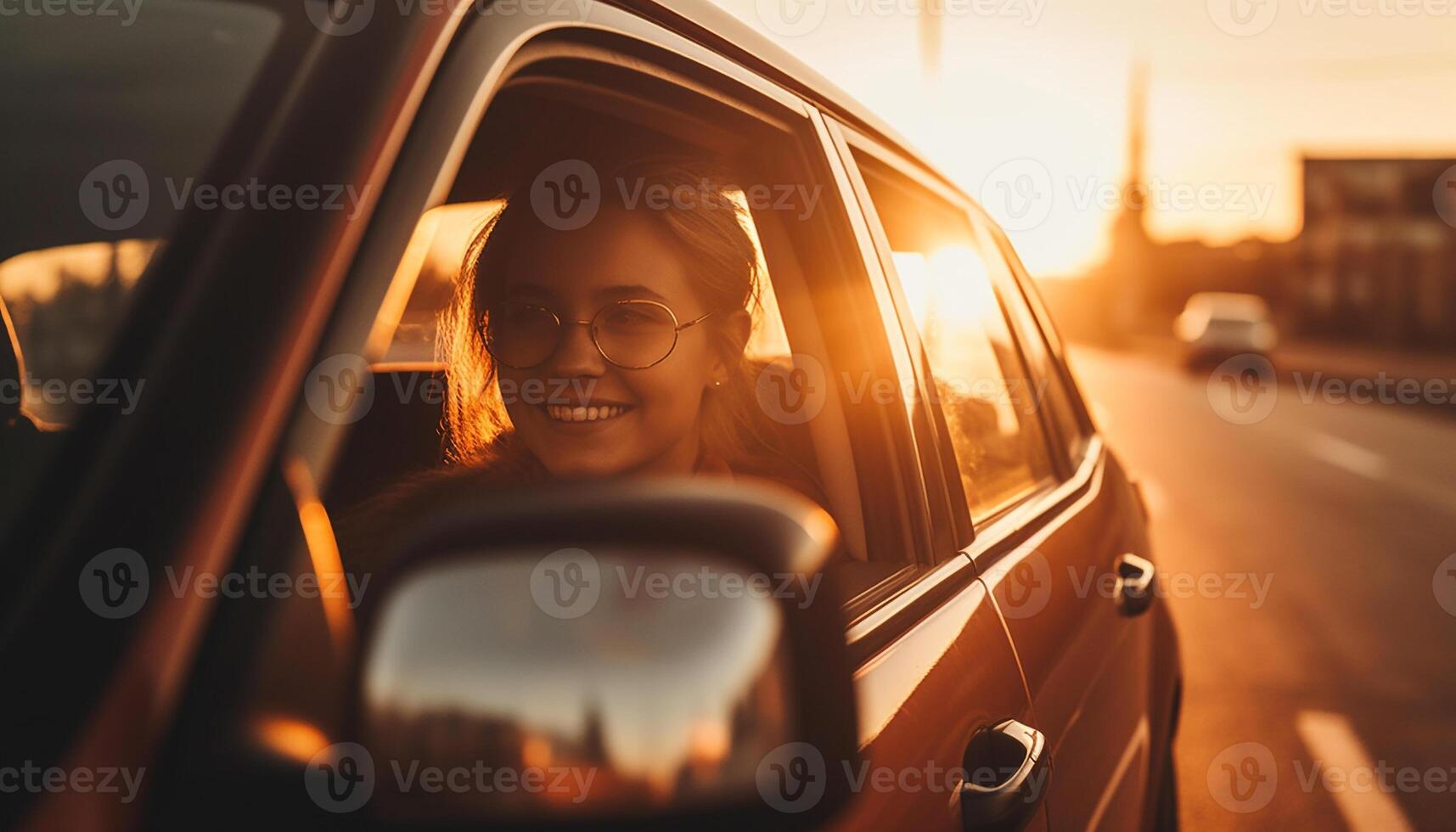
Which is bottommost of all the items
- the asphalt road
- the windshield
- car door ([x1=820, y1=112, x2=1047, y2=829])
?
the asphalt road

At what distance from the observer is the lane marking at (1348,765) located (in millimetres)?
3934

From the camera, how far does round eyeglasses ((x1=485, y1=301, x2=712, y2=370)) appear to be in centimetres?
199

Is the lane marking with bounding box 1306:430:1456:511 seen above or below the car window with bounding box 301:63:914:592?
below

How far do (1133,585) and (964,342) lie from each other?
65 cm

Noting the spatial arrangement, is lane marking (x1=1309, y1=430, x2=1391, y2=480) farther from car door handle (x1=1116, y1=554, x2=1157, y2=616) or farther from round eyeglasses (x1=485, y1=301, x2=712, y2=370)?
round eyeglasses (x1=485, y1=301, x2=712, y2=370)

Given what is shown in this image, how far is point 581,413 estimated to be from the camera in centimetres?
202

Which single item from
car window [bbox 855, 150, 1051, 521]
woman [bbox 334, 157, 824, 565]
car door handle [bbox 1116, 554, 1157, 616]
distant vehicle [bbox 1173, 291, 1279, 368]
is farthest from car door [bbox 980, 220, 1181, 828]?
distant vehicle [bbox 1173, 291, 1279, 368]

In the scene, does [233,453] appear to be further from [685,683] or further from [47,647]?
[685,683]

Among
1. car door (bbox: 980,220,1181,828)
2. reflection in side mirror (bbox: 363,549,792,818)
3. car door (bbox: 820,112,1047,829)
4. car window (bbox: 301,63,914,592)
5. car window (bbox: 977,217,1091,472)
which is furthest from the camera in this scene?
car window (bbox: 977,217,1091,472)

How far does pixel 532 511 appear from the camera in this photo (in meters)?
0.64

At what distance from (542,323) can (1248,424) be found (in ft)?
62.2

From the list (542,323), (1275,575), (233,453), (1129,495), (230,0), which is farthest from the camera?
(1275,575)

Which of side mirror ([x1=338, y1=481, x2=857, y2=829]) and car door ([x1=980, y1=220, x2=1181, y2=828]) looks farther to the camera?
car door ([x1=980, y1=220, x2=1181, y2=828])

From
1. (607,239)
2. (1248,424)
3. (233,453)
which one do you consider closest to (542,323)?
(607,239)
